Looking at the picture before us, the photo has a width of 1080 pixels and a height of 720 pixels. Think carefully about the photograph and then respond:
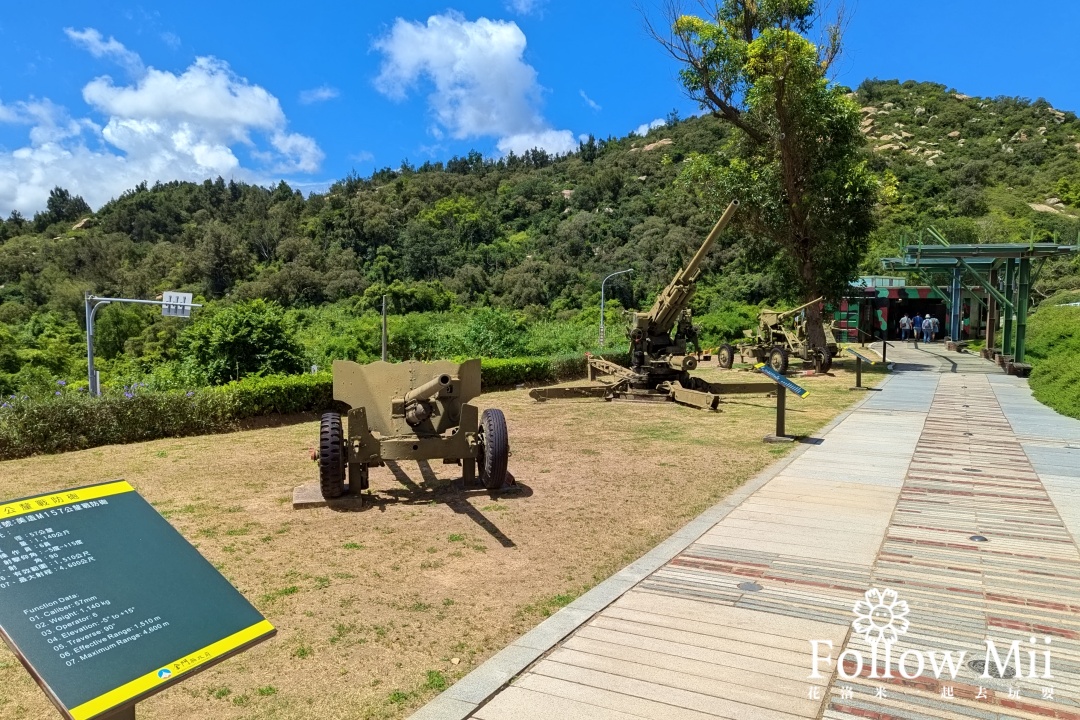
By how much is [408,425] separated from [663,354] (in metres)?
8.61

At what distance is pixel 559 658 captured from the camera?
3.75m

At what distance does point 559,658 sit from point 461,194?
80662 mm

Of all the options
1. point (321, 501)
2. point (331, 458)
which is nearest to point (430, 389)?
point (331, 458)

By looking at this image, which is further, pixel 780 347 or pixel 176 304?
pixel 780 347

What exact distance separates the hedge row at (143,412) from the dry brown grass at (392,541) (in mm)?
466

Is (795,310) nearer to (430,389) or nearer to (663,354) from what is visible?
(663,354)

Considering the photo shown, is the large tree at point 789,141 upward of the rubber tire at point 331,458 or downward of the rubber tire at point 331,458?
upward

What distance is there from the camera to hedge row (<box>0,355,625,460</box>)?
31.6ft

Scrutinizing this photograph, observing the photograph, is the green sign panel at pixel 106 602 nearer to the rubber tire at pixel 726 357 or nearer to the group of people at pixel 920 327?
the rubber tire at pixel 726 357

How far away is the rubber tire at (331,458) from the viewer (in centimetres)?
681

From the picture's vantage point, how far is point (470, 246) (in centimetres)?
6525

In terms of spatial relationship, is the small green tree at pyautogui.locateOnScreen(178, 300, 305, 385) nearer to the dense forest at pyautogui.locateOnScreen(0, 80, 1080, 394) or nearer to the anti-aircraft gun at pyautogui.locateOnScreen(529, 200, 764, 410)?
the dense forest at pyautogui.locateOnScreen(0, 80, 1080, 394)

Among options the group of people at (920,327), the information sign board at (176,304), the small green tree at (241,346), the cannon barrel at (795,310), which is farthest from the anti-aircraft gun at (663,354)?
the group of people at (920,327)

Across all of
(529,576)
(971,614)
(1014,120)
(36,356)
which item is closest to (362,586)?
(529,576)
